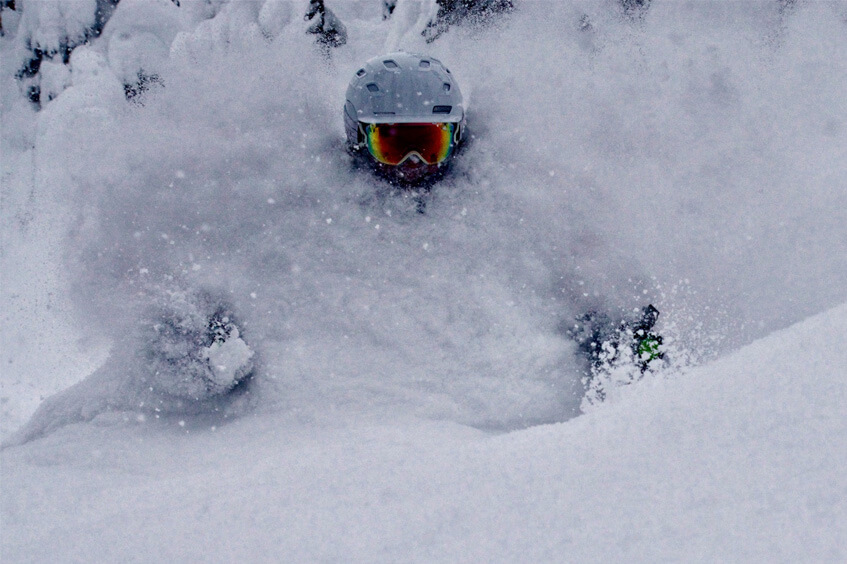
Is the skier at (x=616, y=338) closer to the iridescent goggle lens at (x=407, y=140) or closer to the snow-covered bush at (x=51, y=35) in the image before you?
the iridescent goggle lens at (x=407, y=140)

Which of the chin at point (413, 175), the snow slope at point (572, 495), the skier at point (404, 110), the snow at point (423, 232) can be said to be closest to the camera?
the snow slope at point (572, 495)

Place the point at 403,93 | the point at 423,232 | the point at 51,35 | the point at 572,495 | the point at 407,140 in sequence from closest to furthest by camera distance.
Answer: the point at 572,495 → the point at 403,93 → the point at 407,140 → the point at 423,232 → the point at 51,35

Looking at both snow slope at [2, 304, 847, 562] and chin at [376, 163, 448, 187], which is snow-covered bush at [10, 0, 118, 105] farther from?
snow slope at [2, 304, 847, 562]

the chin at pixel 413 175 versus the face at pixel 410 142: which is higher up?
the face at pixel 410 142

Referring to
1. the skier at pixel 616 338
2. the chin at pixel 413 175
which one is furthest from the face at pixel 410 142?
the skier at pixel 616 338

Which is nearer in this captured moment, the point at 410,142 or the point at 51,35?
the point at 410,142

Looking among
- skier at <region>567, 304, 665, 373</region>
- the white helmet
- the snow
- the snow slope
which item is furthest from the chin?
the snow slope

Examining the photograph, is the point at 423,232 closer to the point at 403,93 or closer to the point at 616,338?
the point at 403,93

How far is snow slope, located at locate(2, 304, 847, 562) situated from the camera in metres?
1.14

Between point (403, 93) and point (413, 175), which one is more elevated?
point (403, 93)

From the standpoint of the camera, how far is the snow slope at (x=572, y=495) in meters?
1.14

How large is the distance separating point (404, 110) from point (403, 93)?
0.10m

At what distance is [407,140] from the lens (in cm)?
314

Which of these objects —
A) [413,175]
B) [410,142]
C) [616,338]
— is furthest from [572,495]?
[413,175]
